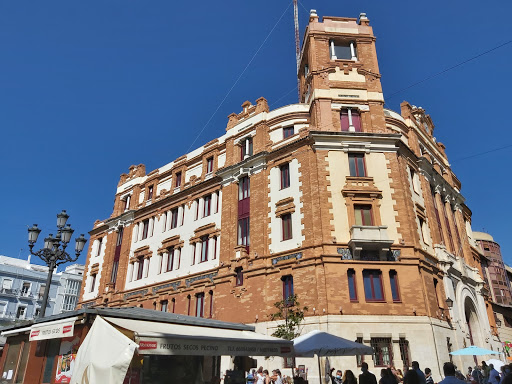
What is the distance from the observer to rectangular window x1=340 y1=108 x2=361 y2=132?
1027 inches

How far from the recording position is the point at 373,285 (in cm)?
2130

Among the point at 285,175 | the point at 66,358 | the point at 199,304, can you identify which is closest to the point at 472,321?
the point at 285,175

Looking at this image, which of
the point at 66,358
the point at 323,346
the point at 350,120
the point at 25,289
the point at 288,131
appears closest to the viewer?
the point at 66,358

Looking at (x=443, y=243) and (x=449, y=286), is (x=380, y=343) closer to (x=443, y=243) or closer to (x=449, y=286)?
(x=449, y=286)

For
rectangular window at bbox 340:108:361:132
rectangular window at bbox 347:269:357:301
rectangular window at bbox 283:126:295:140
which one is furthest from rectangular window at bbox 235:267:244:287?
rectangular window at bbox 340:108:361:132

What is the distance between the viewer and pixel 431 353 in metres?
19.7

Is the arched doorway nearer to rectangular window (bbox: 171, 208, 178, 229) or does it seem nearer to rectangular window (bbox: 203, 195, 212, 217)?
rectangular window (bbox: 203, 195, 212, 217)

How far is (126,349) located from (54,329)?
4.44 metres

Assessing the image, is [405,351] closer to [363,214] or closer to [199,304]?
[363,214]

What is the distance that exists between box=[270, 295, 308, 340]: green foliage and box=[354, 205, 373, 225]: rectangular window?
585 centimetres

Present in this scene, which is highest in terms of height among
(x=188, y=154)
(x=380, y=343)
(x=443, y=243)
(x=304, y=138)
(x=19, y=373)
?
(x=188, y=154)

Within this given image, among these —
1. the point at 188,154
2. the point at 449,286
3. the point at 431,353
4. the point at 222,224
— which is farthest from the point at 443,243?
the point at 188,154

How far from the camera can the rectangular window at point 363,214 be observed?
75.5ft

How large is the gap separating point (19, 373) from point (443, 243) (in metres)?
24.7
